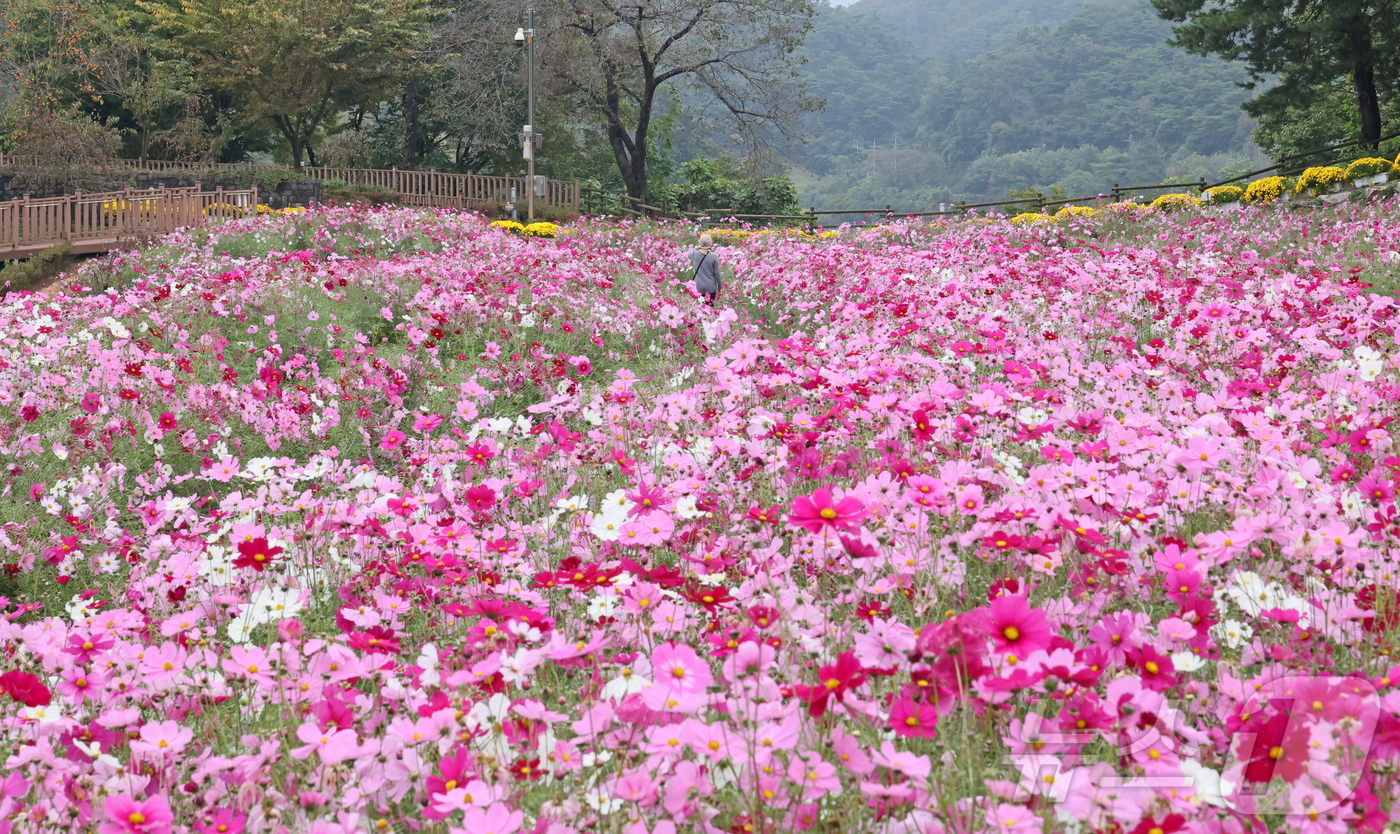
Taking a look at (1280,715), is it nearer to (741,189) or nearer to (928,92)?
(741,189)

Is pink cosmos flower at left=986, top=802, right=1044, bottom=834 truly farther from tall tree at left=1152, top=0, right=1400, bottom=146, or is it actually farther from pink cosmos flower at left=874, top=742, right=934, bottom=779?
tall tree at left=1152, top=0, right=1400, bottom=146

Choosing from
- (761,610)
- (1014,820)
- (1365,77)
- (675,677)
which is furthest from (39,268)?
(1365,77)

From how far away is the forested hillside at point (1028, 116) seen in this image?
7100 centimetres

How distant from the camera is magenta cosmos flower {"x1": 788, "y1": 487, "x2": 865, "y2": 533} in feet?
5.45

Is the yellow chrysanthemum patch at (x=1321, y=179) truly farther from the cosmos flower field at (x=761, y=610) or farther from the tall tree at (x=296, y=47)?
the tall tree at (x=296, y=47)

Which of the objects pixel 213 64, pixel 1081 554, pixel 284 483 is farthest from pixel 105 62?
pixel 1081 554

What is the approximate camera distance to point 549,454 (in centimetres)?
334

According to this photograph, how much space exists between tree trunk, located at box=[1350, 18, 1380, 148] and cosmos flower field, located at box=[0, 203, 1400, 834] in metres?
19.5

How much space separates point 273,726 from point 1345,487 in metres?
2.67

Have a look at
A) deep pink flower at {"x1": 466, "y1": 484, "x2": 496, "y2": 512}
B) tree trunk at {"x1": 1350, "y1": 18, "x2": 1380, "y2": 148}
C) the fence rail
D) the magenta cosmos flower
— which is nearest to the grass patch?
deep pink flower at {"x1": 466, "y1": 484, "x2": 496, "y2": 512}

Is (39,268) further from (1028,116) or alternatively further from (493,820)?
(1028,116)

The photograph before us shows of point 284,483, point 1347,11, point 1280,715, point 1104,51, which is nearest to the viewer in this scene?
point 1280,715

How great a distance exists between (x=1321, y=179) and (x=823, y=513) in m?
17.4

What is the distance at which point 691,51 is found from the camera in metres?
27.1
